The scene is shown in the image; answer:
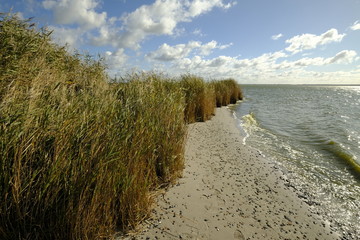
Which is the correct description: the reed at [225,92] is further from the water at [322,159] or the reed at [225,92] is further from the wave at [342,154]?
the wave at [342,154]

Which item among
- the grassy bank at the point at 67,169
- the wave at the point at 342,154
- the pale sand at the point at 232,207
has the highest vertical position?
the grassy bank at the point at 67,169

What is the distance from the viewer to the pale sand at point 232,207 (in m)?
2.96

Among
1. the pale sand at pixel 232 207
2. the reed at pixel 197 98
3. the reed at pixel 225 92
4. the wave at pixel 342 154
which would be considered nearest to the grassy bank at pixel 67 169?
the pale sand at pixel 232 207

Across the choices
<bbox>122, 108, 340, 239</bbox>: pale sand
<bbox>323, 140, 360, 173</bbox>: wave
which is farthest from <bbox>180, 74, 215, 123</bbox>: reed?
<bbox>323, 140, 360, 173</bbox>: wave

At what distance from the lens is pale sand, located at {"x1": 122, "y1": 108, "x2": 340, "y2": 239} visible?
116 inches

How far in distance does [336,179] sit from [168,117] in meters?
4.79

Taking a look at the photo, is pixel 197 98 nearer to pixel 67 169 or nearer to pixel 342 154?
pixel 342 154

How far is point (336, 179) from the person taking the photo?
16.5 ft

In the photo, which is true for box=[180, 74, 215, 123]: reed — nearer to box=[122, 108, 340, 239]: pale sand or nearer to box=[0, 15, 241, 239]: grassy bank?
box=[122, 108, 340, 239]: pale sand

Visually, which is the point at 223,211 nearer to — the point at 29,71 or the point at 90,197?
the point at 90,197

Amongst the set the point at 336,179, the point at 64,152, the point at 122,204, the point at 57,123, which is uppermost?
the point at 57,123

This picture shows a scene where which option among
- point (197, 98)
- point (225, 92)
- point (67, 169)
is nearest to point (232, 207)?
point (67, 169)

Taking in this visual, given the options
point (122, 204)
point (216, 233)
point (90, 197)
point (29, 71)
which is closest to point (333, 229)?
point (216, 233)

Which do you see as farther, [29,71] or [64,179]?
[29,71]
